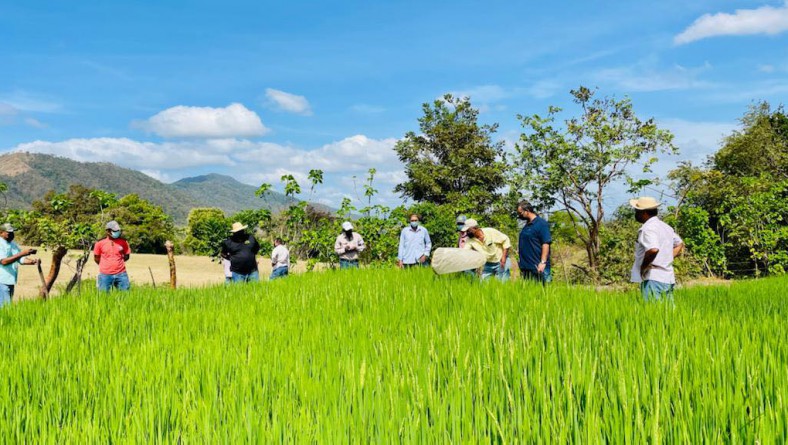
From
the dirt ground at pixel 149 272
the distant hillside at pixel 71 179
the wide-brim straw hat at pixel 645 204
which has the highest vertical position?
the distant hillside at pixel 71 179

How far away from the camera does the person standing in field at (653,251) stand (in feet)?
16.4

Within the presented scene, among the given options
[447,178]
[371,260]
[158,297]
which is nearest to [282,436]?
[158,297]

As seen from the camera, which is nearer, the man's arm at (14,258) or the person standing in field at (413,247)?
the man's arm at (14,258)

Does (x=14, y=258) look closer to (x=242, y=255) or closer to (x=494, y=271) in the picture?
(x=242, y=255)

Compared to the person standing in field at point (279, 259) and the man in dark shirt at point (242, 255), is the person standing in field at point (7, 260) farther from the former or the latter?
the person standing in field at point (279, 259)

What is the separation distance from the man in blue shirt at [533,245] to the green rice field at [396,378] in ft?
6.58

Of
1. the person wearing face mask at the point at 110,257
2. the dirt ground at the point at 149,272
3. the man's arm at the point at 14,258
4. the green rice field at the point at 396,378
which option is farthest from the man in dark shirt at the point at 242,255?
the dirt ground at the point at 149,272

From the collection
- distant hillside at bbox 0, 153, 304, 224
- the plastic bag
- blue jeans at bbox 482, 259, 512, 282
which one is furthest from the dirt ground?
distant hillside at bbox 0, 153, 304, 224

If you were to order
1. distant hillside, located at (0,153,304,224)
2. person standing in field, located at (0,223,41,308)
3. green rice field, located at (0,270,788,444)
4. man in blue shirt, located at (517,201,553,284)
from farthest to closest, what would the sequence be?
distant hillside, located at (0,153,304,224)
person standing in field, located at (0,223,41,308)
man in blue shirt, located at (517,201,553,284)
green rice field, located at (0,270,788,444)

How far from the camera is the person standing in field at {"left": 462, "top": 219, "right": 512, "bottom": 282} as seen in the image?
6.88 meters

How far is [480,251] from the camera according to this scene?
22.6 ft

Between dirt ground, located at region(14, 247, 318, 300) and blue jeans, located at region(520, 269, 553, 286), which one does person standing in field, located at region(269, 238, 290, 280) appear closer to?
dirt ground, located at region(14, 247, 318, 300)

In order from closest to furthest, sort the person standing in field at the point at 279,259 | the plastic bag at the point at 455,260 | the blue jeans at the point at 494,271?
the plastic bag at the point at 455,260
the blue jeans at the point at 494,271
the person standing in field at the point at 279,259

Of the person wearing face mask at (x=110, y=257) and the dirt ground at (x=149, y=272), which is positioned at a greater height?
the person wearing face mask at (x=110, y=257)
